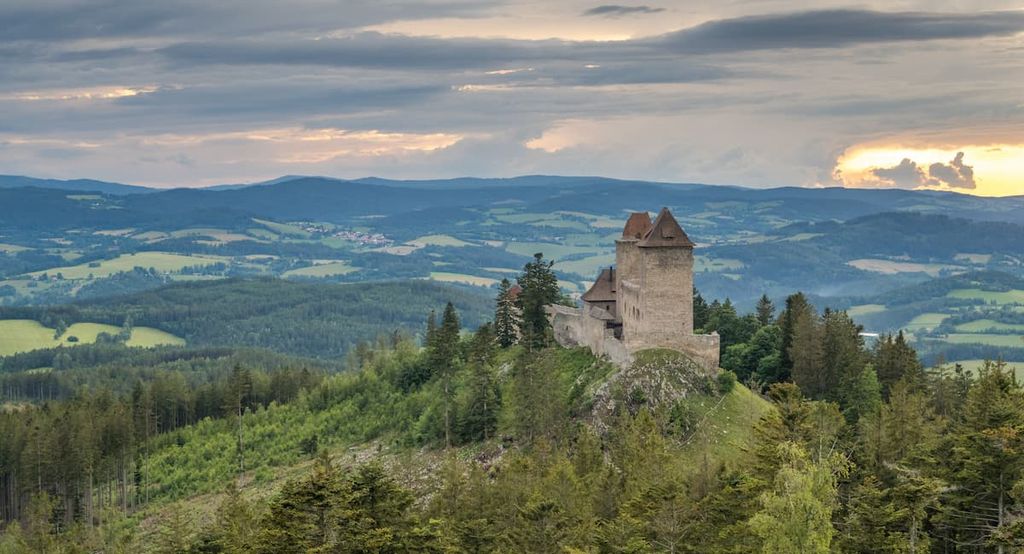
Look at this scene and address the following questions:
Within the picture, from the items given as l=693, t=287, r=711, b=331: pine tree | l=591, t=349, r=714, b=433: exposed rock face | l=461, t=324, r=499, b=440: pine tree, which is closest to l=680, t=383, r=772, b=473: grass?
l=591, t=349, r=714, b=433: exposed rock face

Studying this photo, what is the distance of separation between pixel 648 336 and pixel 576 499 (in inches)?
Result: 1072

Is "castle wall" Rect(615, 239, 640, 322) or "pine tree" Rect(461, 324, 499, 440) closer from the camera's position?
"pine tree" Rect(461, 324, 499, 440)

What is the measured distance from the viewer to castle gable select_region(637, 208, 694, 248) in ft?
275

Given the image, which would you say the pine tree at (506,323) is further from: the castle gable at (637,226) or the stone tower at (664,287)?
the stone tower at (664,287)

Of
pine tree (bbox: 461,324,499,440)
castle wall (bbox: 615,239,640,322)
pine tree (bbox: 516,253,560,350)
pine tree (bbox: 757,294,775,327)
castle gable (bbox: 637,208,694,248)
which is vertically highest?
castle gable (bbox: 637,208,694,248)

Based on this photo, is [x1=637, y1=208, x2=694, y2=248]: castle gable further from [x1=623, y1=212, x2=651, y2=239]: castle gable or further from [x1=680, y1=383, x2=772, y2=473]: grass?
[x1=680, y1=383, x2=772, y2=473]: grass

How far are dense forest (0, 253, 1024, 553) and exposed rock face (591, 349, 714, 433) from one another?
0.21 meters

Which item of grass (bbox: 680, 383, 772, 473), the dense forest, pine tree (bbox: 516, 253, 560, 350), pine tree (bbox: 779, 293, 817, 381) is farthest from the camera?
pine tree (bbox: 516, 253, 560, 350)

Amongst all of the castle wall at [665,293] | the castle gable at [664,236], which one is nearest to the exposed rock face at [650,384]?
the castle wall at [665,293]

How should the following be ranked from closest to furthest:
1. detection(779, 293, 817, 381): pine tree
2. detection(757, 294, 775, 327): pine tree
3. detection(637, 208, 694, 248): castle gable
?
1. detection(637, 208, 694, 248): castle gable
2. detection(779, 293, 817, 381): pine tree
3. detection(757, 294, 775, 327): pine tree

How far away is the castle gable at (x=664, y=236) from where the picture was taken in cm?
8375

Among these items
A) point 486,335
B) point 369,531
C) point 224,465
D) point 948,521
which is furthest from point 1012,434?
point 224,465

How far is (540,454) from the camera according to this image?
244 feet

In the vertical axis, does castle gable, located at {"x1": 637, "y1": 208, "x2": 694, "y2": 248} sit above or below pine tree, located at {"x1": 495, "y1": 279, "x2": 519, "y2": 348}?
above
